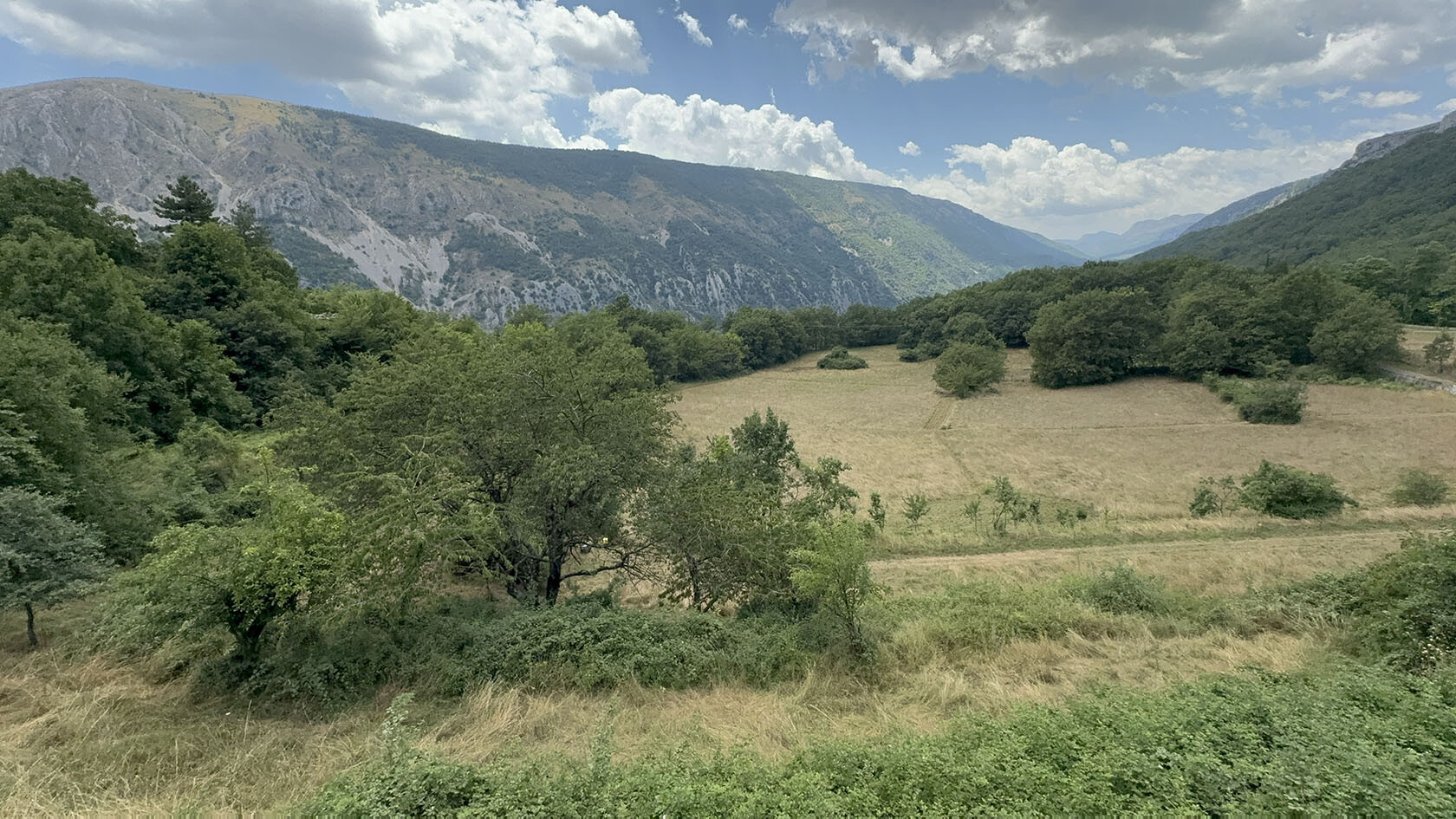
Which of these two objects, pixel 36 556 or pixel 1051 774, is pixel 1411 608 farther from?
pixel 36 556

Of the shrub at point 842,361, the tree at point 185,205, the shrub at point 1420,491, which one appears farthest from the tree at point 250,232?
the shrub at point 1420,491

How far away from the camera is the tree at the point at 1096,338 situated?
2276 inches

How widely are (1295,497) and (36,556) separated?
3522 cm

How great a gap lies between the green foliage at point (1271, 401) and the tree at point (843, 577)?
48650 millimetres

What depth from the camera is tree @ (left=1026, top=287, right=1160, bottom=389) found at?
2276 inches

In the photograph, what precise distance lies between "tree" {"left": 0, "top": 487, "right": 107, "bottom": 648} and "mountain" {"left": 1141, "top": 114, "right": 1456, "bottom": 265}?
136 metres

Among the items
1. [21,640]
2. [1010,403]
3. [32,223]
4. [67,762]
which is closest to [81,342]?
[32,223]

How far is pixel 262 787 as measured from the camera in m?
6.29

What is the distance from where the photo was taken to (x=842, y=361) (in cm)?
8281

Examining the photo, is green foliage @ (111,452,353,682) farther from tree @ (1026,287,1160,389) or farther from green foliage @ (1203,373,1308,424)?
tree @ (1026,287,1160,389)

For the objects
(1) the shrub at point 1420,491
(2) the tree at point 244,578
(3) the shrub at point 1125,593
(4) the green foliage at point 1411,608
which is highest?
(2) the tree at point 244,578

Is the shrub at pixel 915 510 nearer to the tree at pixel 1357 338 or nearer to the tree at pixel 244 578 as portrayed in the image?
the tree at pixel 244 578

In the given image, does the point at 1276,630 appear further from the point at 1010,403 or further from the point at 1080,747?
the point at 1010,403

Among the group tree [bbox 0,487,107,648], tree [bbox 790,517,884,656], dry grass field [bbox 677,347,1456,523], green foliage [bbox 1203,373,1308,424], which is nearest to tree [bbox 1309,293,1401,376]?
dry grass field [bbox 677,347,1456,523]
